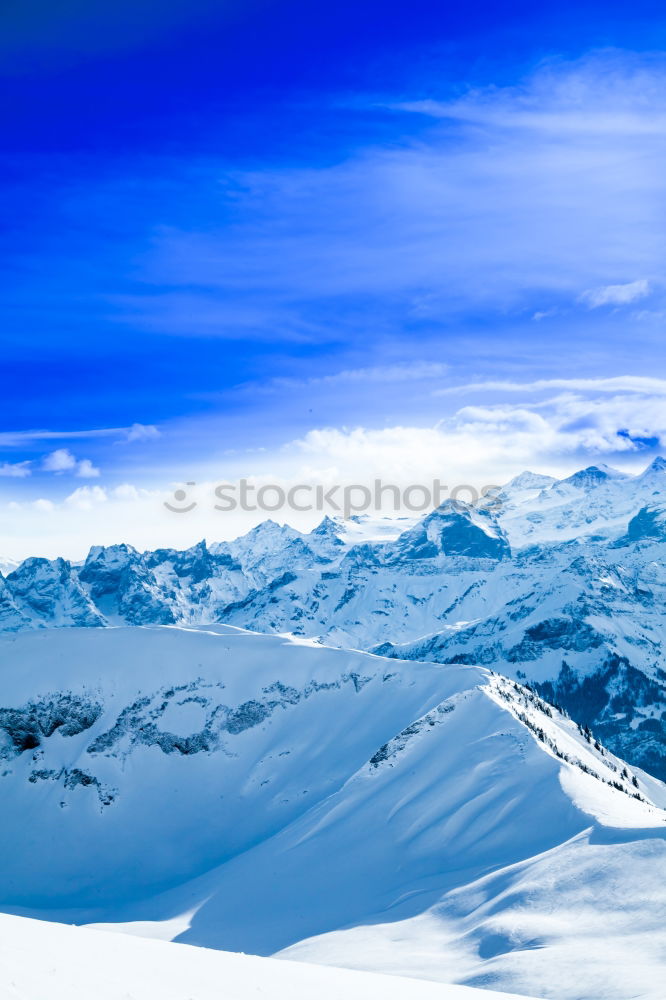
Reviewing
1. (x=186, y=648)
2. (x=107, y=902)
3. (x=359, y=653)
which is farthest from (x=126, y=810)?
(x=359, y=653)

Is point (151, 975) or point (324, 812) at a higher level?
point (151, 975)

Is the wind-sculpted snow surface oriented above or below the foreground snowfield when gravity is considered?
below

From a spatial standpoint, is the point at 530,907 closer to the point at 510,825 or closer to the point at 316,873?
the point at 510,825

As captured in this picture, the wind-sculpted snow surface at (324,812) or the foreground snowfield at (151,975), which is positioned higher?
the foreground snowfield at (151,975)

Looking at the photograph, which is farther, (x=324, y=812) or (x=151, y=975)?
(x=324, y=812)

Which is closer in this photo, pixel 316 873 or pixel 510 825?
pixel 510 825
